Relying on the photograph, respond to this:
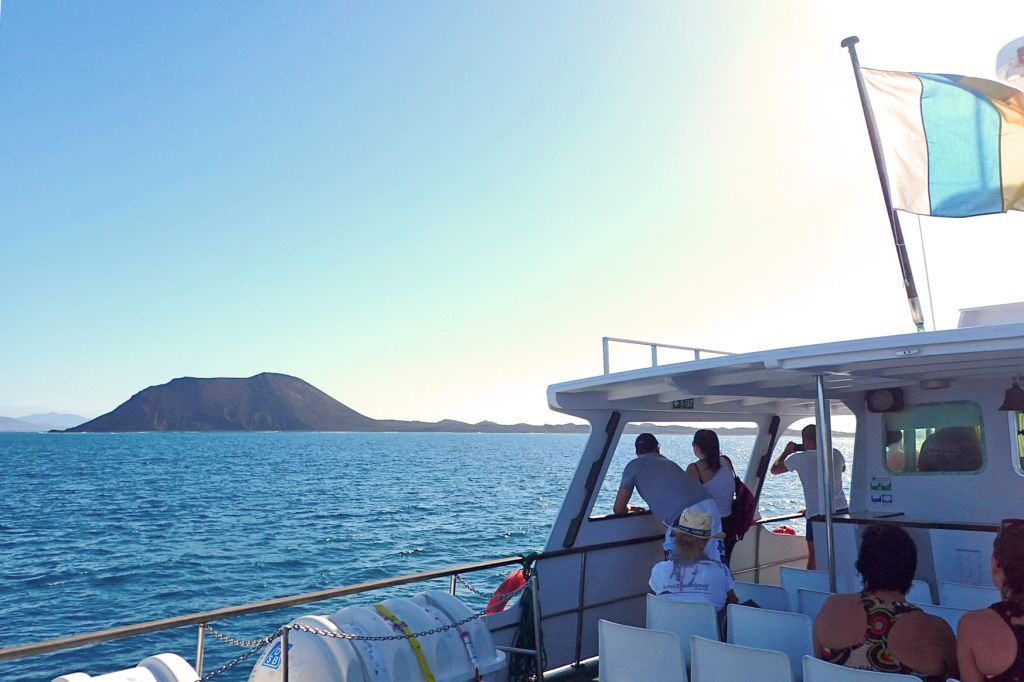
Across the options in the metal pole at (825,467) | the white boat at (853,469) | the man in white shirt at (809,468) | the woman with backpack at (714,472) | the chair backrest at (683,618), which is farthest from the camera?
the man in white shirt at (809,468)

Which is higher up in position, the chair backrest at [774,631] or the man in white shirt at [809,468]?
the man in white shirt at [809,468]

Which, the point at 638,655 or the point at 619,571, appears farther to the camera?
the point at 619,571

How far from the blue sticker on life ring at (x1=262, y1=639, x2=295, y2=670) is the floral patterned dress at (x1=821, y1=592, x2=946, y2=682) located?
2.50m

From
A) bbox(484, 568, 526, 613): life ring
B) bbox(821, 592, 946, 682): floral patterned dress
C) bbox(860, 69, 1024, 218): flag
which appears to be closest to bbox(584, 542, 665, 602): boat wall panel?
bbox(484, 568, 526, 613): life ring

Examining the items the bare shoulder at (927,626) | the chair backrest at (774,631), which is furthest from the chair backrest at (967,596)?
the bare shoulder at (927,626)

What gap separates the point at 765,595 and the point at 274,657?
2885mm

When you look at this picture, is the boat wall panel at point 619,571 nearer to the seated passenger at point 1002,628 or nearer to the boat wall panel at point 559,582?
the boat wall panel at point 559,582

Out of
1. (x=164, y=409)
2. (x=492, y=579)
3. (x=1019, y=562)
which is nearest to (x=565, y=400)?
(x=1019, y=562)

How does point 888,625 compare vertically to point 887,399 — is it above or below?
below

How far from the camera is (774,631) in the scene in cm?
372

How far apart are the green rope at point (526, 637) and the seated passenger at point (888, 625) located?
233cm

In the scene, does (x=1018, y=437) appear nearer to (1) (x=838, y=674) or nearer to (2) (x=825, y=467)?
(2) (x=825, y=467)

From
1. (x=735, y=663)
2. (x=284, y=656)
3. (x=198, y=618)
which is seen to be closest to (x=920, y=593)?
(x=735, y=663)

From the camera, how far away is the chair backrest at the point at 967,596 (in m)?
4.16
